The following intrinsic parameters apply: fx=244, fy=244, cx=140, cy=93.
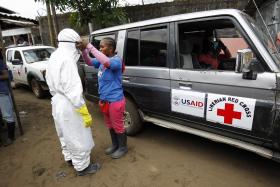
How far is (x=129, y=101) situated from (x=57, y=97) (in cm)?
146

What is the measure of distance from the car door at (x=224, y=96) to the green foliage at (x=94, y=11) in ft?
18.0

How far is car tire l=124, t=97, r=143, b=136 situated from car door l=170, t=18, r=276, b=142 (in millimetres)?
914

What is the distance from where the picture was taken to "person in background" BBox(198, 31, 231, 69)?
4.03 meters

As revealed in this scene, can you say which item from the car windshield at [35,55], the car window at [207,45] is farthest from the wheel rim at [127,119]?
the car windshield at [35,55]

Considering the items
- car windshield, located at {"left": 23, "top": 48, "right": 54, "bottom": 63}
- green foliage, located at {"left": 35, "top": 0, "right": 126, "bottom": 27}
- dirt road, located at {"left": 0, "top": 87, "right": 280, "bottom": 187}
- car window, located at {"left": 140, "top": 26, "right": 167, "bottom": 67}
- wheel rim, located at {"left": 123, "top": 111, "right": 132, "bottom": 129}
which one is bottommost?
dirt road, located at {"left": 0, "top": 87, "right": 280, "bottom": 187}

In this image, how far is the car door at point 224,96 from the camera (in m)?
2.71

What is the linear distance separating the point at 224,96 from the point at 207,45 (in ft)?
4.97

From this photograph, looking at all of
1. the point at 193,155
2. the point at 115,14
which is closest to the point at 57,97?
the point at 193,155

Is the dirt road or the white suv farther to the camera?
the white suv

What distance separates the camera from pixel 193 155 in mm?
3883

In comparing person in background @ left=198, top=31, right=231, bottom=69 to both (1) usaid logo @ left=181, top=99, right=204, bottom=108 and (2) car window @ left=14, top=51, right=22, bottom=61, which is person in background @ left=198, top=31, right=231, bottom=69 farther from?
(2) car window @ left=14, top=51, right=22, bottom=61

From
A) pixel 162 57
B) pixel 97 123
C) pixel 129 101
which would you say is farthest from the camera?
pixel 97 123

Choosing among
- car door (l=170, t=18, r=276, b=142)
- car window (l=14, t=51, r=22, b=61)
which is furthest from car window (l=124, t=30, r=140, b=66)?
car window (l=14, t=51, r=22, b=61)

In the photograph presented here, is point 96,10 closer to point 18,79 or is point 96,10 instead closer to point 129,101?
point 18,79
